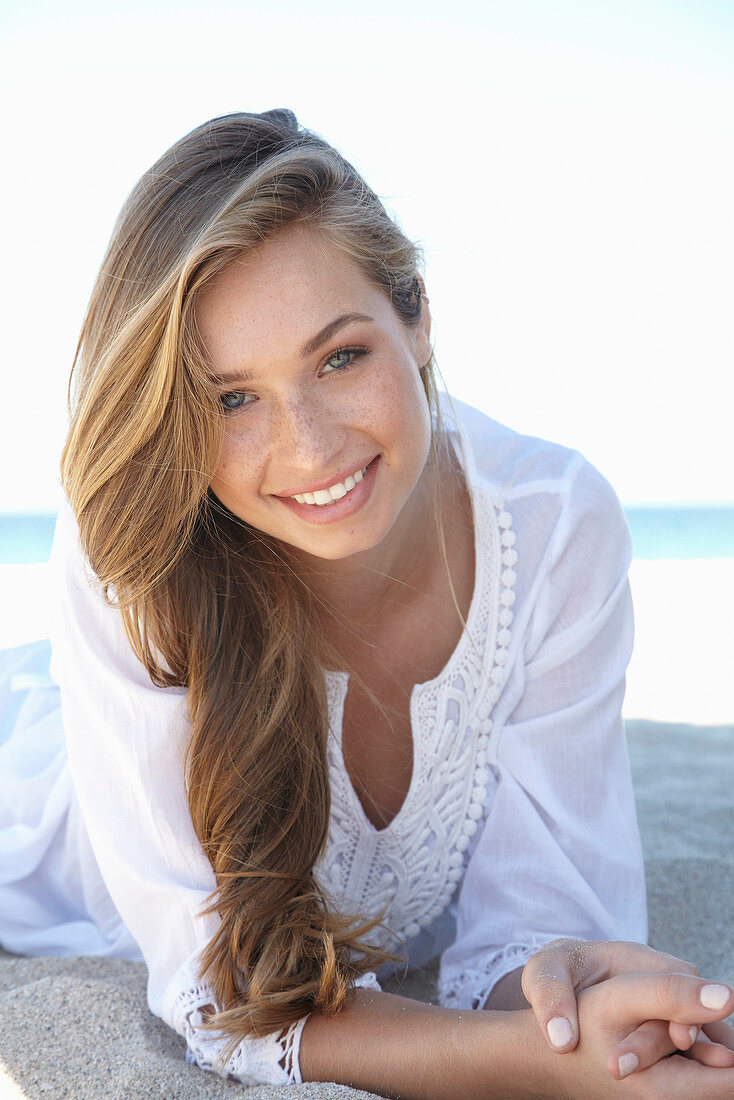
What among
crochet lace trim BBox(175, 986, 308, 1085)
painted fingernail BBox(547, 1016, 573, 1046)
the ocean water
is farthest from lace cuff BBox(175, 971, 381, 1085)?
the ocean water

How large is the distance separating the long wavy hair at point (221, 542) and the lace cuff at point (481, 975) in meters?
0.18

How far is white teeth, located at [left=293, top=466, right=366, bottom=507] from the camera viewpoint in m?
1.47

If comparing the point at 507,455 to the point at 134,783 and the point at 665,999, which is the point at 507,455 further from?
the point at 665,999

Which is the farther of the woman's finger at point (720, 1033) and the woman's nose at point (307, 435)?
the woman's nose at point (307, 435)

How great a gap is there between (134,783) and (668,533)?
17.9 metres

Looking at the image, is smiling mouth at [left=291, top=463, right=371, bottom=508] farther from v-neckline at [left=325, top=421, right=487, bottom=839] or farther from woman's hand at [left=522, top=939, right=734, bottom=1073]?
woman's hand at [left=522, top=939, right=734, bottom=1073]

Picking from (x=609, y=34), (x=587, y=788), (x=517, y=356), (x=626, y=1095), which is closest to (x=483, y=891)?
(x=587, y=788)

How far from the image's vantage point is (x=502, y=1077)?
3.96ft

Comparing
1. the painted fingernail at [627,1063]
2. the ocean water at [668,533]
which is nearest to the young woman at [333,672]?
the painted fingernail at [627,1063]

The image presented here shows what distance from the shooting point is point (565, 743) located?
1762mm

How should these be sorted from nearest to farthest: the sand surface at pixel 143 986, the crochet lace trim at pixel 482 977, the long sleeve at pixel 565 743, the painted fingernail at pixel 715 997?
the painted fingernail at pixel 715 997 → the sand surface at pixel 143 986 → the crochet lace trim at pixel 482 977 → the long sleeve at pixel 565 743

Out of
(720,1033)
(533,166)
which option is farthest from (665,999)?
(533,166)

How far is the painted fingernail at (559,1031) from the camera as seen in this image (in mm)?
1086

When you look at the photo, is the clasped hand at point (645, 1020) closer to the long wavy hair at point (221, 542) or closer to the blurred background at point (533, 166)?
the long wavy hair at point (221, 542)
